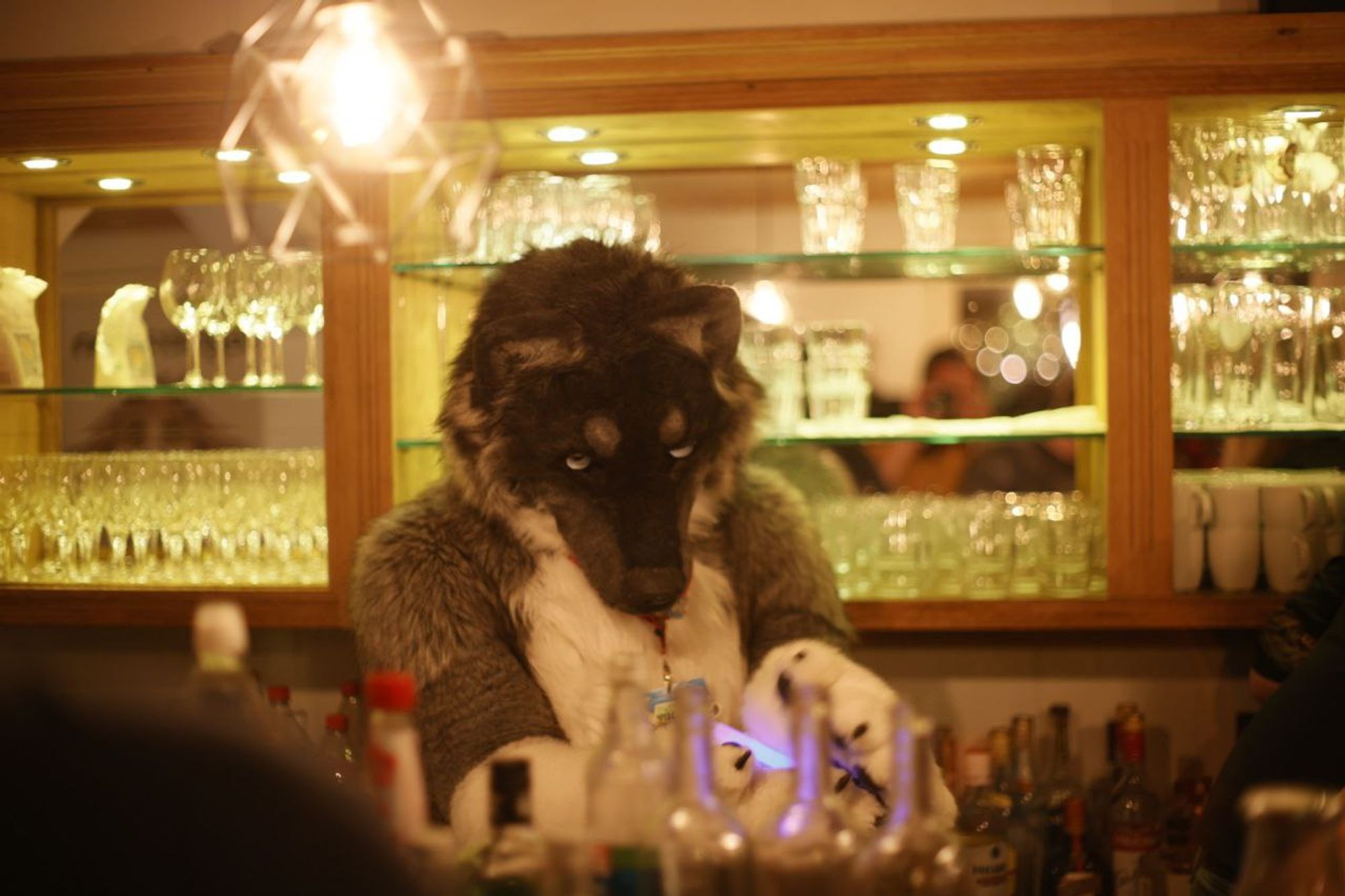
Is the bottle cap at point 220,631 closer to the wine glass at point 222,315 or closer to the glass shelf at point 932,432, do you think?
the glass shelf at point 932,432

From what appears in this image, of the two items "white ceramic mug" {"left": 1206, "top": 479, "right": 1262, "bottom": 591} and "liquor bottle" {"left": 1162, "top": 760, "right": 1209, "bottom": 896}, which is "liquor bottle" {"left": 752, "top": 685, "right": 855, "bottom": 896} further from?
"liquor bottle" {"left": 1162, "top": 760, "right": 1209, "bottom": 896}

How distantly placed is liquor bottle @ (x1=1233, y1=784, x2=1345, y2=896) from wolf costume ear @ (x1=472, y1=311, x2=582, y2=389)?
Answer: 1230 mm

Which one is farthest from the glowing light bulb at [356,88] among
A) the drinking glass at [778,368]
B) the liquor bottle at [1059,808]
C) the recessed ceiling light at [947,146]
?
the liquor bottle at [1059,808]

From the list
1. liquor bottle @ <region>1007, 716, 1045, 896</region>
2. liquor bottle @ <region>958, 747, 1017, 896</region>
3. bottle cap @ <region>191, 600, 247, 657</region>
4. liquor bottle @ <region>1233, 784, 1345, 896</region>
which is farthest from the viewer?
liquor bottle @ <region>1007, 716, 1045, 896</region>

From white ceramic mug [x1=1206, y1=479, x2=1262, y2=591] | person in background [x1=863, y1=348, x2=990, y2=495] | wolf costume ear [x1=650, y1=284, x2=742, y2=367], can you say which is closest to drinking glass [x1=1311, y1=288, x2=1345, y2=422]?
white ceramic mug [x1=1206, y1=479, x2=1262, y2=591]

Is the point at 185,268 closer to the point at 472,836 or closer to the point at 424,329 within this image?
the point at 424,329

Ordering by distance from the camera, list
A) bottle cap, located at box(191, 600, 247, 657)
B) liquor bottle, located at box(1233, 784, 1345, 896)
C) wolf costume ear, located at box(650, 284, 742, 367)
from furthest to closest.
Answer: wolf costume ear, located at box(650, 284, 742, 367)
bottle cap, located at box(191, 600, 247, 657)
liquor bottle, located at box(1233, 784, 1345, 896)

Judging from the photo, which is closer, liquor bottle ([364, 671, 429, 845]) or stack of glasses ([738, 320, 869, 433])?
liquor bottle ([364, 671, 429, 845])

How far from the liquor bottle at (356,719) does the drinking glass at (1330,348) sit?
76.4 inches

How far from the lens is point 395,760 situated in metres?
1.11

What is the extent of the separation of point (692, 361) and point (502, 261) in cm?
72

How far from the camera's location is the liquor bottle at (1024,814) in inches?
100

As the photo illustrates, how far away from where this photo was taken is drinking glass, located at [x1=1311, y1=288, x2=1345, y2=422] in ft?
8.61

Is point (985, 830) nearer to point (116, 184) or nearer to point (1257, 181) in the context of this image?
point (1257, 181)
